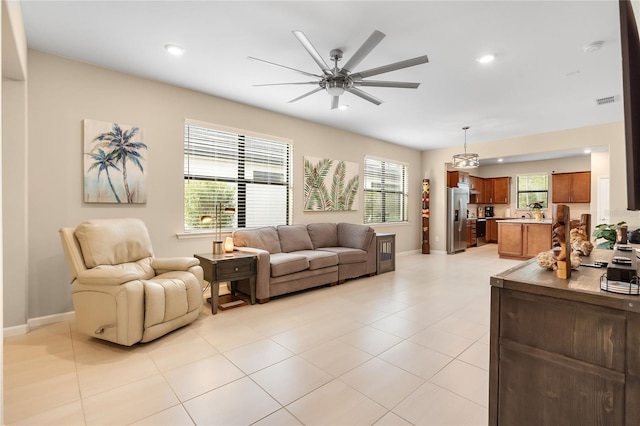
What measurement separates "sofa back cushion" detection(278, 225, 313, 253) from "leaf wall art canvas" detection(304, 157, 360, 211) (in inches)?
22.3

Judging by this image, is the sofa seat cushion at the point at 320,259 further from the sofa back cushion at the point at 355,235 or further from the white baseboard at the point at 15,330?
the white baseboard at the point at 15,330

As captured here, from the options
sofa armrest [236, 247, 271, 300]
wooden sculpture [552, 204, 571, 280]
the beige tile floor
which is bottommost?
the beige tile floor

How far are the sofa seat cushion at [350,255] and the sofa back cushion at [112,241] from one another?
252 cm

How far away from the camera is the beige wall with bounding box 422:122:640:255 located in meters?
5.20

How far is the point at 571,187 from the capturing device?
8367mm

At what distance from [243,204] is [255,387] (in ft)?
9.58

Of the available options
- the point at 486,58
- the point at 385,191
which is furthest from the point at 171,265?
the point at 385,191

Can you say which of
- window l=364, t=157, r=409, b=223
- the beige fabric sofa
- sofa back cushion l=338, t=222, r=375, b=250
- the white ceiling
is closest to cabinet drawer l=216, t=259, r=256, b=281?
the beige fabric sofa

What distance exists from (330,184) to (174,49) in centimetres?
337

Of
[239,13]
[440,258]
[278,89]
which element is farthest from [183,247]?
[440,258]

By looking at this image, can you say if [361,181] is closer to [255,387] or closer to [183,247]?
[183,247]

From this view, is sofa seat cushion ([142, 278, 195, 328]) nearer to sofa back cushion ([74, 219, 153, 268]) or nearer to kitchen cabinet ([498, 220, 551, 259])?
sofa back cushion ([74, 219, 153, 268])

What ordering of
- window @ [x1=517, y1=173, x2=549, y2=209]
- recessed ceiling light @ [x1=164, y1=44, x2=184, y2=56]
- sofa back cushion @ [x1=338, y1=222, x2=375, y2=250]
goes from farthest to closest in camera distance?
window @ [x1=517, y1=173, x2=549, y2=209] < sofa back cushion @ [x1=338, y1=222, x2=375, y2=250] < recessed ceiling light @ [x1=164, y1=44, x2=184, y2=56]

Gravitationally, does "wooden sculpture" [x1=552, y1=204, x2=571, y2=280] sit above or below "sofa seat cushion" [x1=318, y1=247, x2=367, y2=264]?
above
